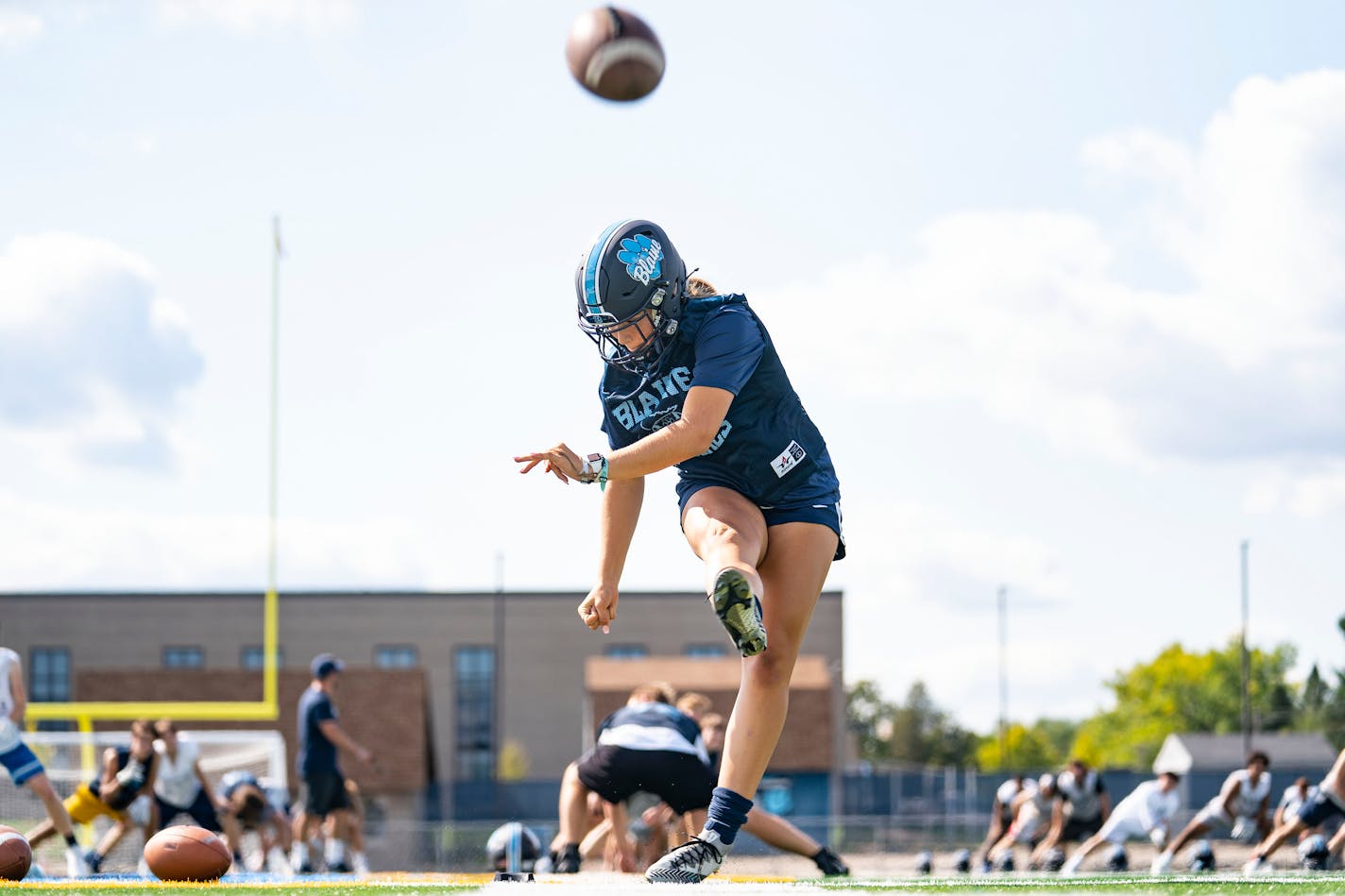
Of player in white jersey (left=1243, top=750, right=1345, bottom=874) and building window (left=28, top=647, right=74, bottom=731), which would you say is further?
building window (left=28, top=647, right=74, bottom=731)

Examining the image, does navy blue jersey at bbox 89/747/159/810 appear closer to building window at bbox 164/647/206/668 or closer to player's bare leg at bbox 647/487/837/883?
player's bare leg at bbox 647/487/837/883

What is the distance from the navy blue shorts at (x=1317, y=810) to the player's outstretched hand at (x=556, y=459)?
1325cm

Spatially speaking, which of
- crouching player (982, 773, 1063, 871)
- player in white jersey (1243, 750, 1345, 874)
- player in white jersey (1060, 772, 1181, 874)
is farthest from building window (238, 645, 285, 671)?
player in white jersey (1243, 750, 1345, 874)

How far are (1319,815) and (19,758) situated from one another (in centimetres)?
1229

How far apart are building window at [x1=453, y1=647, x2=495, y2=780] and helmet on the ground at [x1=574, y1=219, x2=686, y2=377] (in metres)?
70.4

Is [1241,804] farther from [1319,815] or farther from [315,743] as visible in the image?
[315,743]

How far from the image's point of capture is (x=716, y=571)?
5168mm

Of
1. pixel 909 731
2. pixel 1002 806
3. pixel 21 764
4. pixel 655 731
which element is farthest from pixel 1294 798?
pixel 909 731

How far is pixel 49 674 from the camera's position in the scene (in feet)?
244

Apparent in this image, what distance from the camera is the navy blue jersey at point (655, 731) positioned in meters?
10.5

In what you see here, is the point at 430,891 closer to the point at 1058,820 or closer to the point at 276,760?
the point at 1058,820

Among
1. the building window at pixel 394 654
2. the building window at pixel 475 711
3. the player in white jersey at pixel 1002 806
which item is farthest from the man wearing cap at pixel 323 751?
the building window at pixel 394 654

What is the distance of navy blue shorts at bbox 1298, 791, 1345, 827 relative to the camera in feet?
52.8

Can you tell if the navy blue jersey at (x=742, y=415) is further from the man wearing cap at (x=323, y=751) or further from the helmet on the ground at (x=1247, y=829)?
the helmet on the ground at (x=1247, y=829)
